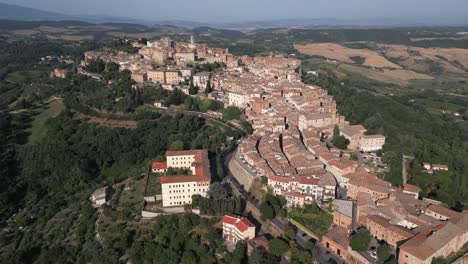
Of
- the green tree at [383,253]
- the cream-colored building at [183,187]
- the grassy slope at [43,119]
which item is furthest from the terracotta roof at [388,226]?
the grassy slope at [43,119]

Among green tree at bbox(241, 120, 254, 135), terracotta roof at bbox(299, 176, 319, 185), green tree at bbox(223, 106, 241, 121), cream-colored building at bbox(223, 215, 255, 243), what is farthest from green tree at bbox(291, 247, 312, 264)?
green tree at bbox(223, 106, 241, 121)

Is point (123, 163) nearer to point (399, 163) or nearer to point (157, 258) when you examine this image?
point (157, 258)

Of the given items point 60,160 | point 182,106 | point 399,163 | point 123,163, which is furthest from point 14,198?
point 399,163

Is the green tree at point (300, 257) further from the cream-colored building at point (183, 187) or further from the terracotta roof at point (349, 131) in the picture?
the terracotta roof at point (349, 131)

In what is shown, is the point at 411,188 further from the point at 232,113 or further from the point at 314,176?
the point at 232,113

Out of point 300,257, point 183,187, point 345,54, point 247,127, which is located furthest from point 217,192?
point 345,54
